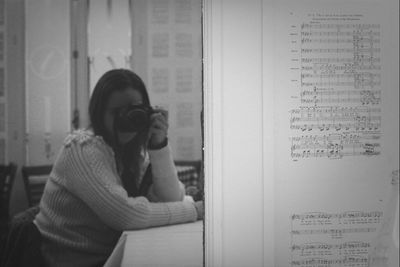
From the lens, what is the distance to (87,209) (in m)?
1.03

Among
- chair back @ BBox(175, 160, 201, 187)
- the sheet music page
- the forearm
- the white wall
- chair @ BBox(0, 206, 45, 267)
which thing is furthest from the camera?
the white wall

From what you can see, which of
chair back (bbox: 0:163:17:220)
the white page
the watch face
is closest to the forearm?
the white page

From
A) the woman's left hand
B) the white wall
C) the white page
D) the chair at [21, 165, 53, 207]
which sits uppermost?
the white wall

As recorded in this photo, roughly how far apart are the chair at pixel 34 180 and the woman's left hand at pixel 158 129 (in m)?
0.39

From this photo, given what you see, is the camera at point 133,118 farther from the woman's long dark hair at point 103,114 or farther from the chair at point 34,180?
the chair at point 34,180

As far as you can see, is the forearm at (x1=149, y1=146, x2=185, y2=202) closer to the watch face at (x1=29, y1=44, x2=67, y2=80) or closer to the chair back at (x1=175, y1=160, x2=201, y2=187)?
the chair back at (x1=175, y1=160, x2=201, y2=187)

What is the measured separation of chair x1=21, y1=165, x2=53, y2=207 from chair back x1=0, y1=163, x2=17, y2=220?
1.7 inches

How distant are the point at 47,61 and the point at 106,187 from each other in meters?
0.95

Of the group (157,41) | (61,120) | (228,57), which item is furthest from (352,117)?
(157,41)

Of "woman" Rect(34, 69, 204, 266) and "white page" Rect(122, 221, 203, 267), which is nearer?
"white page" Rect(122, 221, 203, 267)

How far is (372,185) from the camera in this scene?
0.80 m

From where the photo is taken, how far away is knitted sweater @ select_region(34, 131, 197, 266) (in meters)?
1.02

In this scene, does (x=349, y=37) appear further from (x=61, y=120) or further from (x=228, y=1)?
(x=61, y=120)

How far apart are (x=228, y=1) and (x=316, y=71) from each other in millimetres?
211
